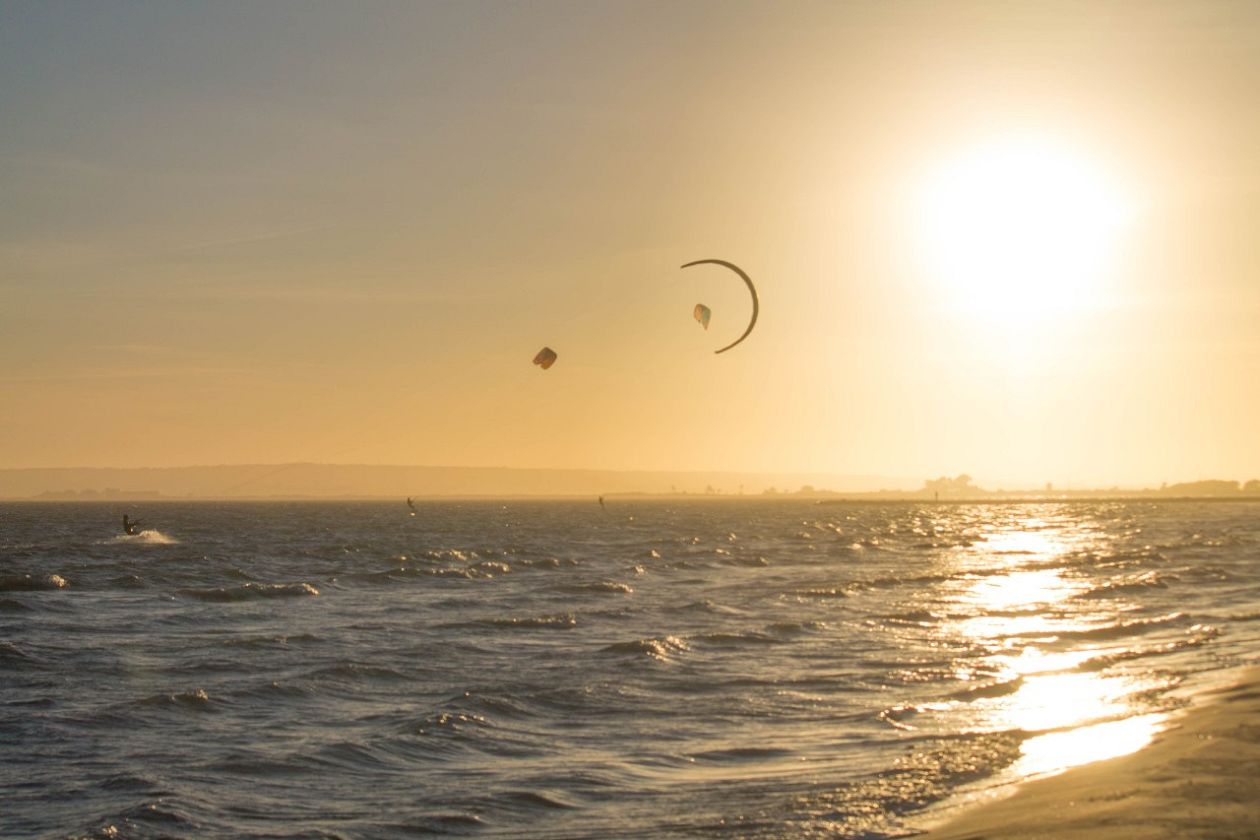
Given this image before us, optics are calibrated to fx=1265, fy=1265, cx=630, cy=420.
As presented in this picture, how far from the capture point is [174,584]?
53.0 metres

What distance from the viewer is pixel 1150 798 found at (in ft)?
38.9

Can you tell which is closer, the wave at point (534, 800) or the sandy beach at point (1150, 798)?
the sandy beach at point (1150, 798)

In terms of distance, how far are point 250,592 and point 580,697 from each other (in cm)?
2893

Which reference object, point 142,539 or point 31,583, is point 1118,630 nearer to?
point 31,583

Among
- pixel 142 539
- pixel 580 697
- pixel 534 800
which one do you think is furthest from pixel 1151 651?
pixel 142 539

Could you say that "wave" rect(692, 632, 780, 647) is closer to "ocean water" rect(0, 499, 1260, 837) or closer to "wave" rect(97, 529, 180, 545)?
"ocean water" rect(0, 499, 1260, 837)

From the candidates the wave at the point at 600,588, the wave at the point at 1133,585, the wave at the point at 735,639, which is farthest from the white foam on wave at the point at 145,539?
the wave at the point at 735,639

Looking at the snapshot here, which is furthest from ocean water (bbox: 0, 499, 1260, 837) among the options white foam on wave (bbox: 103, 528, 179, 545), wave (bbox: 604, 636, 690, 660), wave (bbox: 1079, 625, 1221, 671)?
white foam on wave (bbox: 103, 528, 179, 545)

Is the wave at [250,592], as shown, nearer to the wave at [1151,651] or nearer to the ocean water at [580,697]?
the ocean water at [580,697]

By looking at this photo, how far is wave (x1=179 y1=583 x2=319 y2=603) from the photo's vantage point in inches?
1821

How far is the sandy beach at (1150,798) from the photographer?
35.3 ft

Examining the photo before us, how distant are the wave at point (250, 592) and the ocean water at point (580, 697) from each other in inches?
12.5

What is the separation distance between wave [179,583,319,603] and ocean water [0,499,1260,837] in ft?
1.04

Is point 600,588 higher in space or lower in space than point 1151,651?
lower
